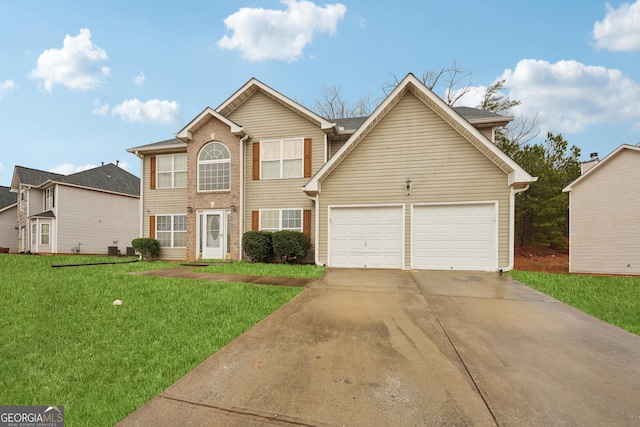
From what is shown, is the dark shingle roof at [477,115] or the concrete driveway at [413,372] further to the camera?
the dark shingle roof at [477,115]

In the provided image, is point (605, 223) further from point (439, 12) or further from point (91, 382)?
point (91, 382)

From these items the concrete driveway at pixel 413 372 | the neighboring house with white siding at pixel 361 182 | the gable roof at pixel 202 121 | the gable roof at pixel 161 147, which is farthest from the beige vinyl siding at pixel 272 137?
the concrete driveway at pixel 413 372

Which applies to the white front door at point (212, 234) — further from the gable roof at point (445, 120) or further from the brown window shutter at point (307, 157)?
the gable roof at point (445, 120)

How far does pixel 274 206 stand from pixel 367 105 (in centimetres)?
1539

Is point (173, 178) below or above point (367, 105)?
below

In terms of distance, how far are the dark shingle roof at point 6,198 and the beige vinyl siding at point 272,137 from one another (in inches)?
1032

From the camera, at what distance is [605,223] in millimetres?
12070

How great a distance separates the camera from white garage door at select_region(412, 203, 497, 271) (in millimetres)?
9008

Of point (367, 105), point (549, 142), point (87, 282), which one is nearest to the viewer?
point (87, 282)

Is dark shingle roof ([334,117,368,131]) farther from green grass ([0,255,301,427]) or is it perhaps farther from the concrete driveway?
the concrete driveway

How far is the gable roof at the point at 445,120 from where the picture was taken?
28.4 ft

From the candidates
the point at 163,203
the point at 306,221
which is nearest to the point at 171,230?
the point at 163,203

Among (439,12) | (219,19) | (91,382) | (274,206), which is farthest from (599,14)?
(91,382)

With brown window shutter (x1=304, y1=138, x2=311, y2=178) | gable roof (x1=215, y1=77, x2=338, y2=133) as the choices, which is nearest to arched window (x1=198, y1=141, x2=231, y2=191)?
gable roof (x1=215, y1=77, x2=338, y2=133)
